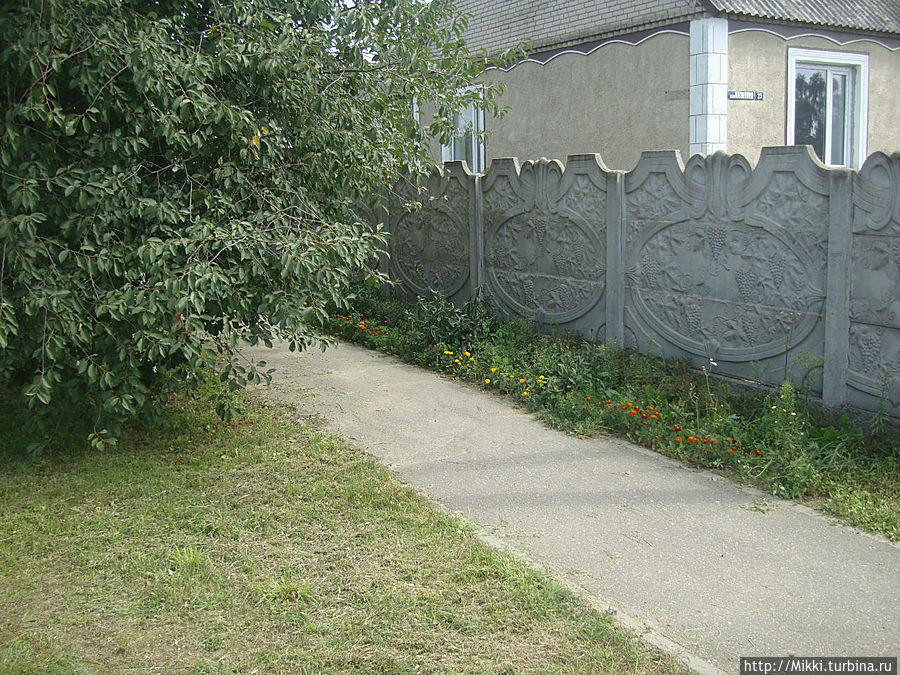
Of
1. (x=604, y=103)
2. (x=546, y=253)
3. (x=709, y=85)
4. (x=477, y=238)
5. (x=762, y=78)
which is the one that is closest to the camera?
(x=546, y=253)

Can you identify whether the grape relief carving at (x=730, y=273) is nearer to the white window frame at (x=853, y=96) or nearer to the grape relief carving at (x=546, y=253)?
the grape relief carving at (x=546, y=253)

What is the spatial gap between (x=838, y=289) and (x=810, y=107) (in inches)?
293

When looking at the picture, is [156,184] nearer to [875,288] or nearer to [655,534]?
[655,534]

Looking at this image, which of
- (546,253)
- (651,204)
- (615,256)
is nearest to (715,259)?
(651,204)

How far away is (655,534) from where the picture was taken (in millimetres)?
4738

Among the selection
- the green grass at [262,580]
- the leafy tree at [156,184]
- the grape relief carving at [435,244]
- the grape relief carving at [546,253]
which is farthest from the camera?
the grape relief carving at [435,244]

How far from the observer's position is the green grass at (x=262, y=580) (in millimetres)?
3541

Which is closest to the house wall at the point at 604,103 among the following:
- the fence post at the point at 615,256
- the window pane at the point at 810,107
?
the window pane at the point at 810,107

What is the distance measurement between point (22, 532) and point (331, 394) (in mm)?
3316

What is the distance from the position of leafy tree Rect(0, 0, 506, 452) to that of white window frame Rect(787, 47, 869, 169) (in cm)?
796

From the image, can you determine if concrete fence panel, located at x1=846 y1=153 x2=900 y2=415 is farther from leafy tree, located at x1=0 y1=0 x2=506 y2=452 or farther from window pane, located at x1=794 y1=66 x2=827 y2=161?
window pane, located at x1=794 y1=66 x2=827 y2=161

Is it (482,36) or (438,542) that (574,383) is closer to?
(438,542)

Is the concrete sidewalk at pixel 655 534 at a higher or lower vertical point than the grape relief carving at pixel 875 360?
lower

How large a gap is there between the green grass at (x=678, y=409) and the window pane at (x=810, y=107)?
20.0 ft
